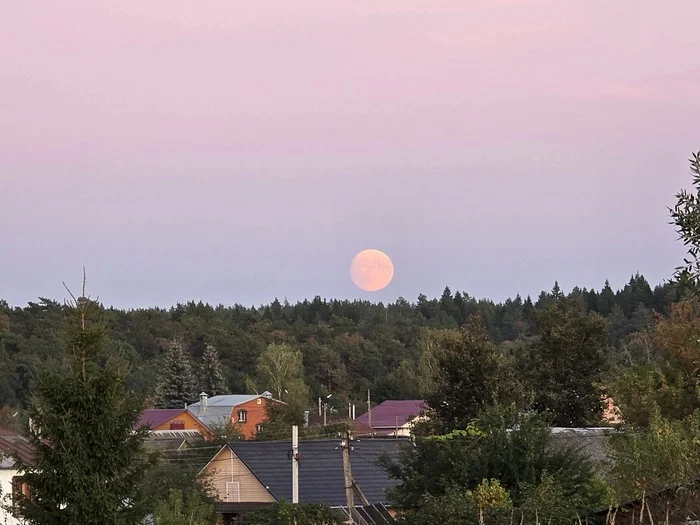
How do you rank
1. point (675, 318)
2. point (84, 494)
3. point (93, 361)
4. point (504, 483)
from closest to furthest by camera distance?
point (84, 494) → point (93, 361) → point (504, 483) → point (675, 318)

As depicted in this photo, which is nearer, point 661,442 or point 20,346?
point 661,442

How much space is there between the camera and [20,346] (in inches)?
4289

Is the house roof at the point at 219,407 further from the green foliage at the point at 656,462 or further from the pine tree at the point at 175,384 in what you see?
the green foliage at the point at 656,462

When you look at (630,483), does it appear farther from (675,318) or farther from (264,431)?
(264,431)

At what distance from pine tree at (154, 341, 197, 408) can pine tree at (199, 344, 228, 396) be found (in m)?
6.33

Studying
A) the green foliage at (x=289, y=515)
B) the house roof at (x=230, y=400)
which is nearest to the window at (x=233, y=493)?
the green foliage at (x=289, y=515)

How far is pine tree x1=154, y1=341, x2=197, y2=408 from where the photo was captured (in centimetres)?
10969

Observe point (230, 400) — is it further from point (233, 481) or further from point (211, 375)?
point (233, 481)

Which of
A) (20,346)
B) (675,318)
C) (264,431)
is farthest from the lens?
(20,346)

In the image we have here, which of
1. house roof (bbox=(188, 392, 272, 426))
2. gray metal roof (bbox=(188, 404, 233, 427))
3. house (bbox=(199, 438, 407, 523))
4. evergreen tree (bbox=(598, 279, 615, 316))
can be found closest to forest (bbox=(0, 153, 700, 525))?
house (bbox=(199, 438, 407, 523))

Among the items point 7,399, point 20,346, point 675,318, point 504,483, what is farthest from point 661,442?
point 20,346

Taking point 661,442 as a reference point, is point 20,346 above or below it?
above

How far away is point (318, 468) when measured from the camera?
43.3 metres

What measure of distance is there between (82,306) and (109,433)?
2459mm
